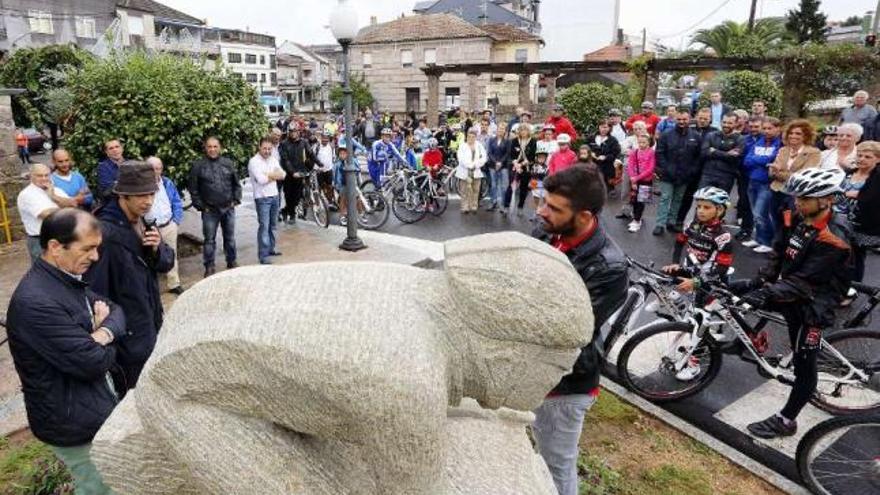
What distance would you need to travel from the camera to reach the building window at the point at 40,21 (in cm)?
3303

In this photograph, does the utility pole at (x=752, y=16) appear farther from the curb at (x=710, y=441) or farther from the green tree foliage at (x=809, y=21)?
the curb at (x=710, y=441)

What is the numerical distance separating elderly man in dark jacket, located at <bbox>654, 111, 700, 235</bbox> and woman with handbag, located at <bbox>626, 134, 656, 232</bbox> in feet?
0.97

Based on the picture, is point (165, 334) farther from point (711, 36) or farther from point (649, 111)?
point (711, 36)

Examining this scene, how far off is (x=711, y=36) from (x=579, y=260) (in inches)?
1245

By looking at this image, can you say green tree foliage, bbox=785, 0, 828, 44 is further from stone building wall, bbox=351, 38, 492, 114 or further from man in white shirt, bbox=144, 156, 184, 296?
man in white shirt, bbox=144, 156, 184, 296

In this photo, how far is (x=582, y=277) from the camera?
108 inches

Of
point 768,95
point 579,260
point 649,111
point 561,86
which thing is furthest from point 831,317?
point 561,86

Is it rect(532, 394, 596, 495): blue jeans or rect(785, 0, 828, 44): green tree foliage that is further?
rect(785, 0, 828, 44): green tree foliage

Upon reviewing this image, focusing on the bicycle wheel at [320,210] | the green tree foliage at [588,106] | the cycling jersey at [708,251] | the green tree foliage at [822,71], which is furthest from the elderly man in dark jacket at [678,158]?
the green tree foliage at [822,71]

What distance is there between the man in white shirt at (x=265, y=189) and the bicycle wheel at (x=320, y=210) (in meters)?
1.79

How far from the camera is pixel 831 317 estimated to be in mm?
3758

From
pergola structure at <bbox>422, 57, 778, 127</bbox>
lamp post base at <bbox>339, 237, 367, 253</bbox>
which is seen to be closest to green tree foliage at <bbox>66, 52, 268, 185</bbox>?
lamp post base at <bbox>339, 237, 367, 253</bbox>

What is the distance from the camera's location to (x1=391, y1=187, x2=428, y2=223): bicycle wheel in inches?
405

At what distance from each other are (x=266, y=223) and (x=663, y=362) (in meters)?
5.26
